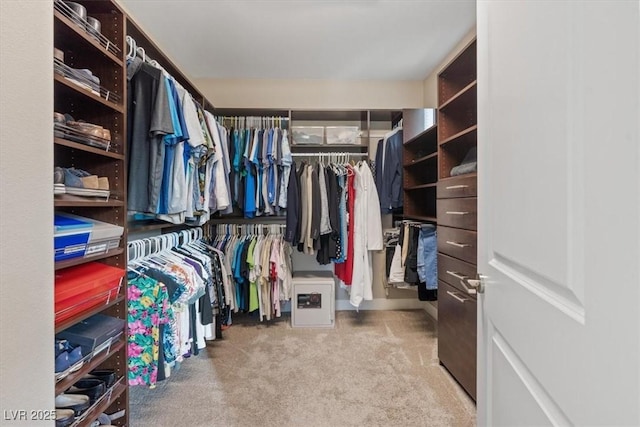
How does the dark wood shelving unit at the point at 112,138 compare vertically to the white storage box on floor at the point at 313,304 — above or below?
above

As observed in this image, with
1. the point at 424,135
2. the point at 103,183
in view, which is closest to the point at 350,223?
the point at 424,135

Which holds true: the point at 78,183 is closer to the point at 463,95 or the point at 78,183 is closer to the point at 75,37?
the point at 75,37

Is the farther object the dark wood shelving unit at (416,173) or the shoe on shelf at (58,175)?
the dark wood shelving unit at (416,173)

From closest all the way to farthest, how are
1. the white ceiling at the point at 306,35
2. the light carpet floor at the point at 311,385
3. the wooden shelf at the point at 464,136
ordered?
the light carpet floor at the point at 311,385
the wooden shelf at the point at 464,136
the white ceiling at the point at 306,35

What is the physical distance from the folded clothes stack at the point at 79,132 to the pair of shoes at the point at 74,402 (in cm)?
99

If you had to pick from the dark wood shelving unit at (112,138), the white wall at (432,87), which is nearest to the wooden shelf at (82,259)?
the dark wood shelving unit at (112,138)

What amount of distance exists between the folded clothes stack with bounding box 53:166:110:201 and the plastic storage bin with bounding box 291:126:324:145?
5.91 ft

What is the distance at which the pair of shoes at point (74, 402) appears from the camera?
1.07 metres

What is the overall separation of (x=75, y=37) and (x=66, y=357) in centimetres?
124

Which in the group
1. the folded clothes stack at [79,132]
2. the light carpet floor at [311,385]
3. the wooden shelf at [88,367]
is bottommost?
the light carpet floor at [311,385]

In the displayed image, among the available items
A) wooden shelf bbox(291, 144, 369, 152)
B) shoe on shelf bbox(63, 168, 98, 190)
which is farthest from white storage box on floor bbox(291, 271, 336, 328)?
shoe on shelf bbox(63, 168, 98, 190)

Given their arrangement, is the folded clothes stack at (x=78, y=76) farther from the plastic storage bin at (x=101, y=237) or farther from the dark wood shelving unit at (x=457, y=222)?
the dark wood shelving unit at (x=457, y=222)

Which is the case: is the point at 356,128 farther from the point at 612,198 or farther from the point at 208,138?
the point at 612,198

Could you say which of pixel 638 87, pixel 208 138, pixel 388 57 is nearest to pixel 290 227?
pixel 208 138
